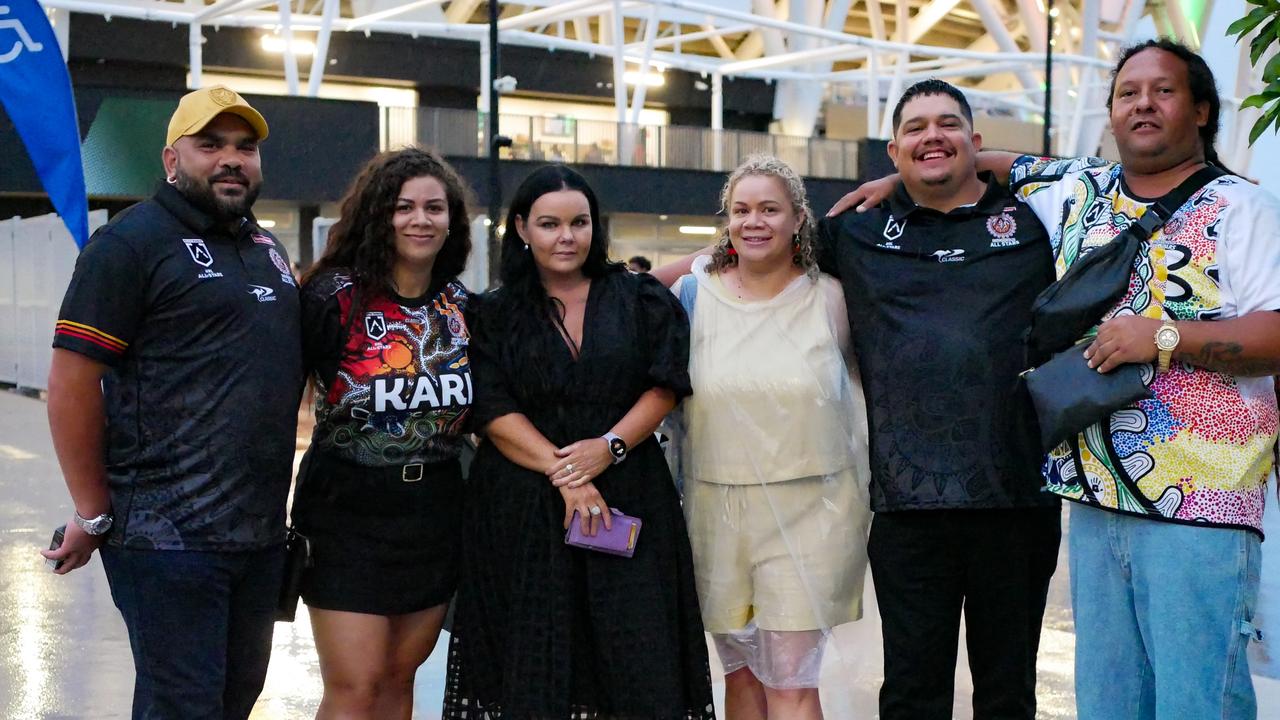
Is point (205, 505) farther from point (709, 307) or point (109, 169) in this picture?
point (109, 169)

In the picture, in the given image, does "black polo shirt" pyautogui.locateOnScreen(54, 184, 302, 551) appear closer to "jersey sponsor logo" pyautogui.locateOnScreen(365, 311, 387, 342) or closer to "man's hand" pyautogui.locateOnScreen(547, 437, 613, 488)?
"jersey sponsor logo" pyautogui.locateOnScreen(365, 311, 387, 342)

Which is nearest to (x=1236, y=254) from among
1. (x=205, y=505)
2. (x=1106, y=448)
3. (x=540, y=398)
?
(x=1106, y=448)

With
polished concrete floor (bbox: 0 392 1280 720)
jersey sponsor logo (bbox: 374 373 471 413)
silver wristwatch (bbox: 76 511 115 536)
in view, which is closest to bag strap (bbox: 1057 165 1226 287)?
polished concrete floor (bbox: 0 392 1280 720)

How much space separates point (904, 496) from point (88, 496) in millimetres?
2351

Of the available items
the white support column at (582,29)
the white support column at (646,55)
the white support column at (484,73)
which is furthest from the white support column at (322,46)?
the white support column at (582,29)

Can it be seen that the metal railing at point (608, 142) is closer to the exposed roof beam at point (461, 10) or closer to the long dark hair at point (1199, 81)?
the exposed roof beam at point (461, 10)

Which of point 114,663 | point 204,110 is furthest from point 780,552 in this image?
point 114,663

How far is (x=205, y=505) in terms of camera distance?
3639 mm

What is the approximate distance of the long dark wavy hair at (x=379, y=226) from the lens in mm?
4219

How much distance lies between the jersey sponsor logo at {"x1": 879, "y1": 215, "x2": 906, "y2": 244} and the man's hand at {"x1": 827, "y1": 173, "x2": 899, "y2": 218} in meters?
0.15

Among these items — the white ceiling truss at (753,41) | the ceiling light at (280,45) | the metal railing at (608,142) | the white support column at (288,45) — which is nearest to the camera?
the metal railing at (608,142)

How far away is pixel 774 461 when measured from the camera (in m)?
4.21

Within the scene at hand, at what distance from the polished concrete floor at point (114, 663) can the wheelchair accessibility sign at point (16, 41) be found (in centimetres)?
262

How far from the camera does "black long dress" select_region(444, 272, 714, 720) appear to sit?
4027 mm
